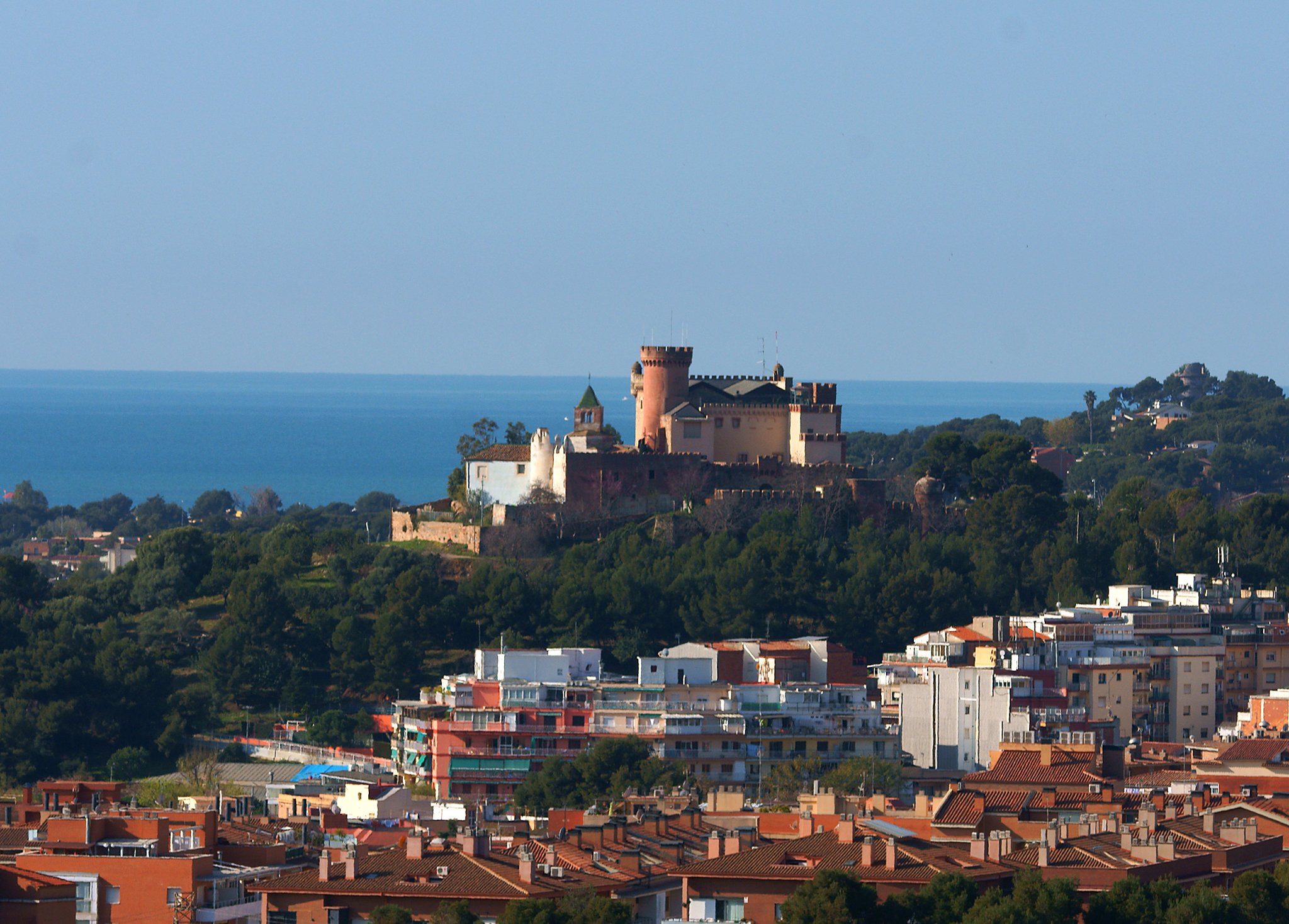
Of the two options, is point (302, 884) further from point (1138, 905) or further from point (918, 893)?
point (1138, 905)

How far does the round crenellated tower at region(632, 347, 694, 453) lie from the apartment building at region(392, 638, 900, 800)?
1943 centimetres

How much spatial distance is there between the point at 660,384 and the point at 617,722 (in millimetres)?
23481

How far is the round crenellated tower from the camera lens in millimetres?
88375

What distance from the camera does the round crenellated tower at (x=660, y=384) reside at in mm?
88375

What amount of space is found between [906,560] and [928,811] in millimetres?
39154

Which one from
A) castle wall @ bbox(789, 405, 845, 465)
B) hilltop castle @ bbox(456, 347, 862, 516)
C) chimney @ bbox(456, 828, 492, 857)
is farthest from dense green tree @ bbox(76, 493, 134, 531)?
chimney @ bbox(456, 828, 492, 857)

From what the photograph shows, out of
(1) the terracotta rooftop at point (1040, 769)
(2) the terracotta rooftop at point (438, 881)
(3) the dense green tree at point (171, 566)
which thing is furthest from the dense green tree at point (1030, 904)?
(3) the dense green tree at point (171, 566)

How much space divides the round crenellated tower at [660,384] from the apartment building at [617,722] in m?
19.4

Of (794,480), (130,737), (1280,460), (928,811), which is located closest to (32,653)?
(130,737)

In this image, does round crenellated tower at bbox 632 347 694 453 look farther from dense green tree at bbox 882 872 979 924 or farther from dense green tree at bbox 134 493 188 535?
dense green tree at bbox 882 872 979 924

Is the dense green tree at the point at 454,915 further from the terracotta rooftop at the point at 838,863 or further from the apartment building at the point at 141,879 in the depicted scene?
the terracotta rooftop at the point at 838,863

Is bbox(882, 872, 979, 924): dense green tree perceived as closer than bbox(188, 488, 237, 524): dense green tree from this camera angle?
Yes

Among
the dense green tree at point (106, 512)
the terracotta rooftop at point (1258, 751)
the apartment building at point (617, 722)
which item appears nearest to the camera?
the terracotta rooftop at point (1258, 751)

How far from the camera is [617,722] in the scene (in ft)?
218
